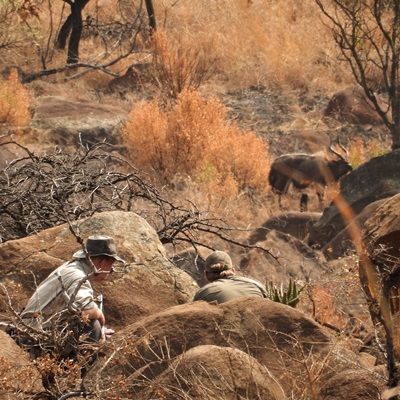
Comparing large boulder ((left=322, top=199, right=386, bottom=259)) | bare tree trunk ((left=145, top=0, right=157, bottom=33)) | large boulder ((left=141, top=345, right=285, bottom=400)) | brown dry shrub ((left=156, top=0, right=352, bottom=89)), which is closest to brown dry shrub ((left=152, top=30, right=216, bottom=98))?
brown dry shrub ((left=156, top=0, right=352, bottom=89))

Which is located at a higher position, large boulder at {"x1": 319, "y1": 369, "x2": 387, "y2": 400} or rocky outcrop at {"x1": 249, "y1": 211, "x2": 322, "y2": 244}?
large boulder at {"x1": 319, "y1": 369, "x2": 387, "y2": 400}

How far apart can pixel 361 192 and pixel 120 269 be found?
361 inches

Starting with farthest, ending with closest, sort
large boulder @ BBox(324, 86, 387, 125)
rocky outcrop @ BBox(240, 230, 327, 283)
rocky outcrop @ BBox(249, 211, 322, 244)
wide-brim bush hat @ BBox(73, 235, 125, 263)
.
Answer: large boulder @ BBox(324, 86, 387, 125)
rocky outcrop @ BBox(249, 211, 322, 244)
rocky outcrop @ BBox(240, 230, 327, 283)
wide-brim bush hat @ BBox(73, 235, 125, 263)

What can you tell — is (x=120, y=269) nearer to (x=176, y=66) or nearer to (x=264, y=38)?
(x=176, y=66)

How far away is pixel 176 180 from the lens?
20.3m

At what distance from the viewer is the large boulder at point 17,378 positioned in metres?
6.38

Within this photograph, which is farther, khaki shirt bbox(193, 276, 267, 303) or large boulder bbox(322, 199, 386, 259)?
large boulder bbox(322, 199, 386, 259)

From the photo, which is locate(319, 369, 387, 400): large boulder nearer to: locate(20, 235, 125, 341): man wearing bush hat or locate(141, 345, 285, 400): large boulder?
locate(141, 345, 285, 400): large boulder

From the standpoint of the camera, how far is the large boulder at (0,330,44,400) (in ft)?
20.9

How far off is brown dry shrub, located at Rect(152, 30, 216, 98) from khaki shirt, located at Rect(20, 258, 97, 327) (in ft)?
53.2

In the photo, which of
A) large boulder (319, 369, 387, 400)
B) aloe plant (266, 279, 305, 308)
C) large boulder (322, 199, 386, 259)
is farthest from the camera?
large boulder (322, 199, 386, 259)

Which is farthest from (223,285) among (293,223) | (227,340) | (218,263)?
(293,223)

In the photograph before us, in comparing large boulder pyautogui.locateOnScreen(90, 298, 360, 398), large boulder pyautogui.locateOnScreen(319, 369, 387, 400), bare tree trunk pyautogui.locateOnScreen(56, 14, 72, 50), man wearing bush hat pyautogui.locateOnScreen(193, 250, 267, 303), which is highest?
large boulder pyautogui.locateOnScreen(319, 369, 387, 400)

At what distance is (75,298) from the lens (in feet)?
25.8
